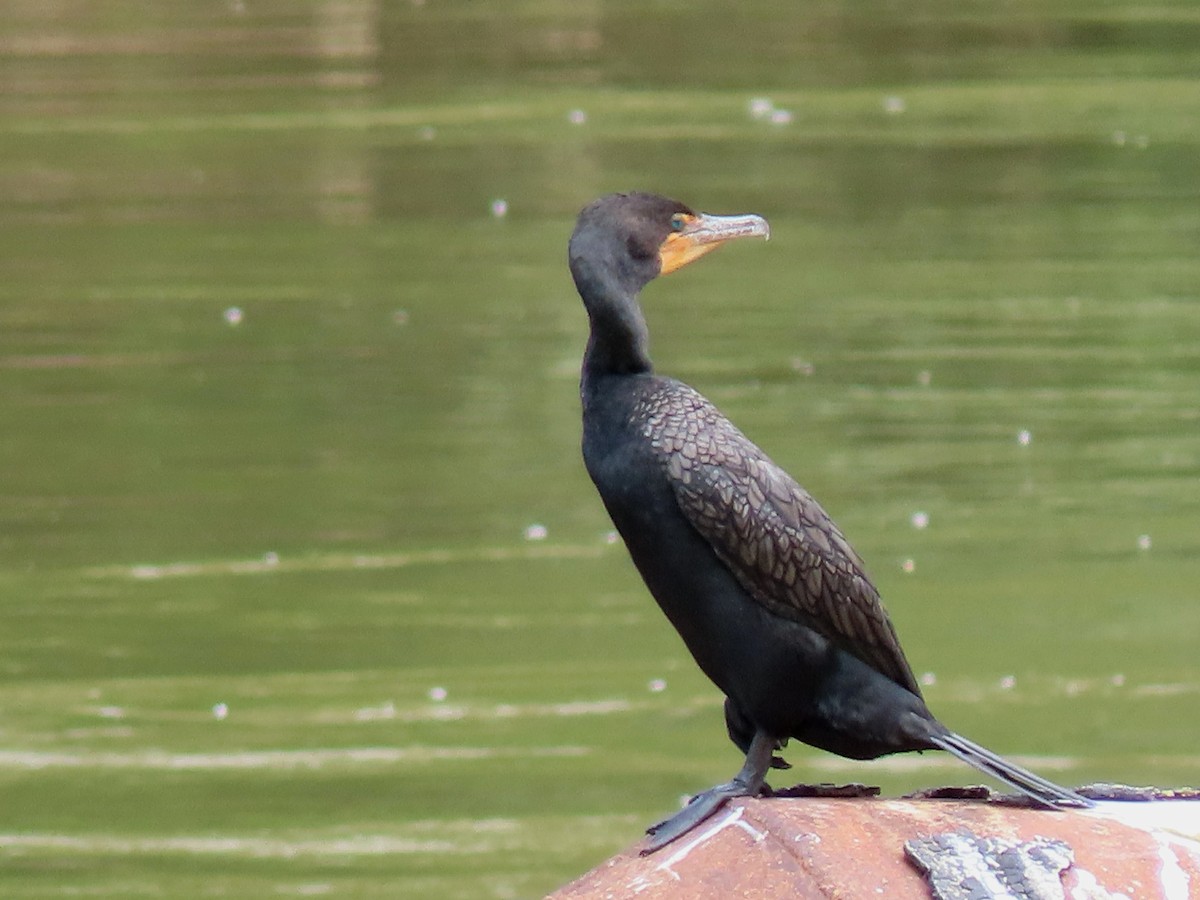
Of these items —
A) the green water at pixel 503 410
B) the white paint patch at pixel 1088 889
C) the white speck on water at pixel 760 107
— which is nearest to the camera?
the white paint patch at pixel 1088 889

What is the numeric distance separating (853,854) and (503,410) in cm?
547

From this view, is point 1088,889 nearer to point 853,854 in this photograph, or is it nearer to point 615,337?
point 853,854

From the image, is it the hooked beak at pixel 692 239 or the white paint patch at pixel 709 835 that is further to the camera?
the hooked beak at pixel 692 239

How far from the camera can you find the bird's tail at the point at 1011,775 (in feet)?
10.3

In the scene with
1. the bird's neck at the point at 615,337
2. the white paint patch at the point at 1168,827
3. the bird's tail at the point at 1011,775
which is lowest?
the white paint patch at the point at 1168,827

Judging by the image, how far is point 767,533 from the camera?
319 centimetres

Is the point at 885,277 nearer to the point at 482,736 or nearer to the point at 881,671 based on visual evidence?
the point at 482,736

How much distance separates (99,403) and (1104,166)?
5.06m

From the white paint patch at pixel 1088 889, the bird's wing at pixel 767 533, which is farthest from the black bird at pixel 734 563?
the white paint patch at pixel 1088 889

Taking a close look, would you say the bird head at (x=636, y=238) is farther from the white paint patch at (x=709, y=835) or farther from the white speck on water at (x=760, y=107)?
the white speck on water at (x=760, y=107)

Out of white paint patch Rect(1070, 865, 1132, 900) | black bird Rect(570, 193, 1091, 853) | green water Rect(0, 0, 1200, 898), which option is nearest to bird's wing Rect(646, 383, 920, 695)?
black bird Rect(570, 193, 1091, 853)

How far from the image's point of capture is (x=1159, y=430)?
26.5ft

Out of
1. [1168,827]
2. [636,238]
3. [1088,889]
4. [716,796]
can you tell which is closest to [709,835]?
[716,796]

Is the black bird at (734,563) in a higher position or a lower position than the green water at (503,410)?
higher
